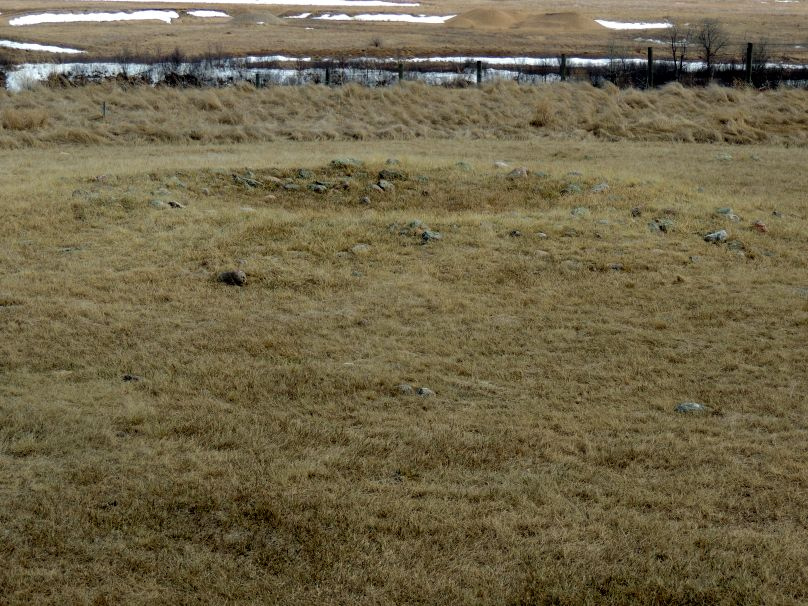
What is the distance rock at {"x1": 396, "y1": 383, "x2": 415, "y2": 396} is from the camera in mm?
5770

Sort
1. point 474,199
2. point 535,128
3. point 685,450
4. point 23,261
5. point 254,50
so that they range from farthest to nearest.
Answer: point 254,50, point 535,128, point 474,199, point 23,261, point 685,450

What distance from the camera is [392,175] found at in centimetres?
1241

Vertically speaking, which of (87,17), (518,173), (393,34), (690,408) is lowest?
(690,408)

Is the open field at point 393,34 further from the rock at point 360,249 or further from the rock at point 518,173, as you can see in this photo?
the rock at point 360,249

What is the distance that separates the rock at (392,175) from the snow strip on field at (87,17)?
6693cm

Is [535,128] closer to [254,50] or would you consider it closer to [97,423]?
[97,423]

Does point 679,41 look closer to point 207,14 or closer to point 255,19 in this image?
point 255,19

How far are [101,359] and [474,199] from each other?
6.45 meters

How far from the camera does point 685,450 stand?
195 inches

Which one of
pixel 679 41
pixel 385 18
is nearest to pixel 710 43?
pixel 679 41

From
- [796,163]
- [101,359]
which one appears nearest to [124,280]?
[101,359]

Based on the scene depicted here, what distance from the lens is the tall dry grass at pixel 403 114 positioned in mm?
18422

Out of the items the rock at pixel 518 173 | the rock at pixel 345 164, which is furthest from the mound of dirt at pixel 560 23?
the rock at pixel 345 164

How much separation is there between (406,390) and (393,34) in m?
62.5
